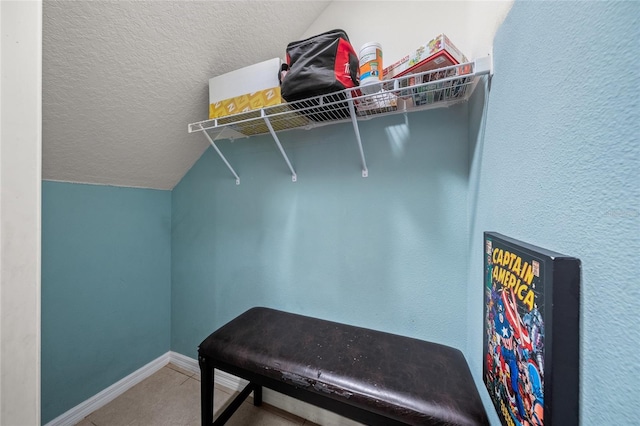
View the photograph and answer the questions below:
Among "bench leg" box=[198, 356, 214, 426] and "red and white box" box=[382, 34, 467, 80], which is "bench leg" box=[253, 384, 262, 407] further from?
"red and white box" box=[382, 34, 467, 80]

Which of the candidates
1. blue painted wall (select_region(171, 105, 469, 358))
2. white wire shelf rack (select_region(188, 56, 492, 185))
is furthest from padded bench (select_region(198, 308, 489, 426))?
white wire shelf rack (select_region(188, 56, 492, 185))

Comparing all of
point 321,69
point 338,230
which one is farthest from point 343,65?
point 338,230

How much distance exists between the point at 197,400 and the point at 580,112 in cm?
226

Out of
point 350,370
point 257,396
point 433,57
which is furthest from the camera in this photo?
point 257,396

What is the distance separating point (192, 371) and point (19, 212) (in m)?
1.92

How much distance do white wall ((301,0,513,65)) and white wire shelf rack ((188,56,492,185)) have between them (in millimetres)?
142

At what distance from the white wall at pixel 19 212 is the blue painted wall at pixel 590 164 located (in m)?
0.94

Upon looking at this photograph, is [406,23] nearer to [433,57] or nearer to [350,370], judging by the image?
[433,57]

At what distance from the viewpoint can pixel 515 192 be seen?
0.57 metres

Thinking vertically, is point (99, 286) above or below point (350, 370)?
above

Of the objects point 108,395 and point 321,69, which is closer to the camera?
point 321,69

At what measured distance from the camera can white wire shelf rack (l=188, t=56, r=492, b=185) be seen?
2.75ft

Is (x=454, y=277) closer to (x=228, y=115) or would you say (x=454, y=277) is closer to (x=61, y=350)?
(x=228, y=115)

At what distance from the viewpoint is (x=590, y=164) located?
1.08 feet
